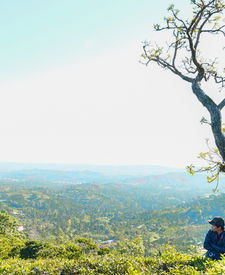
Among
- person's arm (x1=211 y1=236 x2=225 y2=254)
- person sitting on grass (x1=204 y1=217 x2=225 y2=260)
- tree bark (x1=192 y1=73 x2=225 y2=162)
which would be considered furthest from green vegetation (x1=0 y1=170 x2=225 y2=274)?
tree bark (x1=192 y1=73 x2=225 y2=162)

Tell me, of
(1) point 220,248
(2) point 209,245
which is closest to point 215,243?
(2) point 209,245

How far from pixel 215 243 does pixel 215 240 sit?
0.08 metres

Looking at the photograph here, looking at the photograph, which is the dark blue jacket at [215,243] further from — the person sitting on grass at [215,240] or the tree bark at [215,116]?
the tree bark at [215,116]

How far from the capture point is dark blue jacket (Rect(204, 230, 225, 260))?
200 inches

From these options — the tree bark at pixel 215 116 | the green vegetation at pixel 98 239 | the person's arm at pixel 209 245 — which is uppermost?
the tree bark at pixel 215 116

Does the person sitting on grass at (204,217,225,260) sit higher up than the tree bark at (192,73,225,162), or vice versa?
the tree bark at (192,73,225,162)

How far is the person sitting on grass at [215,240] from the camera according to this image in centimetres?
518

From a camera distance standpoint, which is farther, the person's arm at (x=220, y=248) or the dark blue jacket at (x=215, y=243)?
the dark blue jacket at (x=215, y=243)

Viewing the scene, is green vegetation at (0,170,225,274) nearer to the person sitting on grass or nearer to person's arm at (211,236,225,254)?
the person sitting on grass

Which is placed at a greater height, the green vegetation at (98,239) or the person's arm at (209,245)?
the person's arm at (209,245)

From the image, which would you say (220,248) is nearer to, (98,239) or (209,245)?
(209,245)

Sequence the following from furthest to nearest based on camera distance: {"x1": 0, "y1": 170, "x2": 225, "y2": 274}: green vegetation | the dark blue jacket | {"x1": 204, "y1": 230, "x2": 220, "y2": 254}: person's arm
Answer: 1. {"x1": 0, "y1": 170, "x2": 225, "y2": 274}: green vegetation
2. {"x1": 204, "y1": 230, "x2": 220, "y2": 254}: person's arm
3. the dark blue jacket

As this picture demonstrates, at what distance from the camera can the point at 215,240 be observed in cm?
534

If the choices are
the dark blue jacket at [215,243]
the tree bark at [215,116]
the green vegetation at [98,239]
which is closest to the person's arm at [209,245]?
the dark blue jacket at [215,243]
